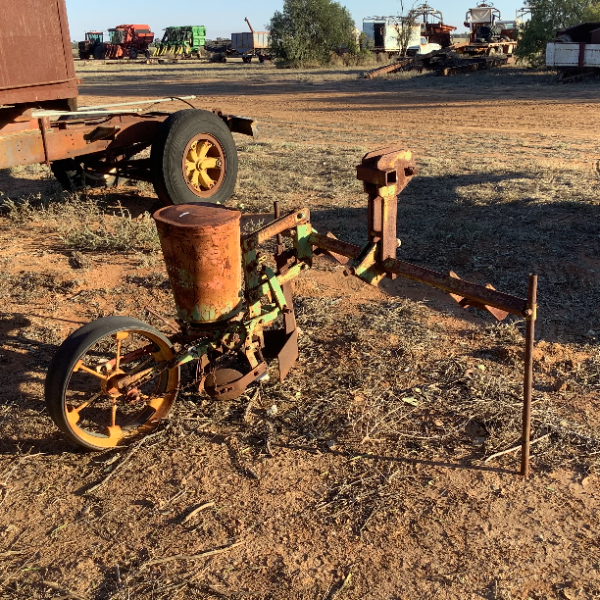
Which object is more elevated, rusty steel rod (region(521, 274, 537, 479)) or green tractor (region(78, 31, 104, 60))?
green tractor (region(78, 31, 104, 60))

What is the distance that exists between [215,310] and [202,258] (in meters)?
0.31

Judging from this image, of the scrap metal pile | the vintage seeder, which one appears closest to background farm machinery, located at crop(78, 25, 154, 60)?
the scrap metal pile

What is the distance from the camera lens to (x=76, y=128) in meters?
6.38

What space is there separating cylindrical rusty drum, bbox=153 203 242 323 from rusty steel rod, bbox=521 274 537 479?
5.01 ft

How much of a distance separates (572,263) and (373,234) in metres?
2.98

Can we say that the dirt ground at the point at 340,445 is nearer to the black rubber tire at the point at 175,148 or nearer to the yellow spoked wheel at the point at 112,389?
the yellow spoked wheel at the point at 112,389

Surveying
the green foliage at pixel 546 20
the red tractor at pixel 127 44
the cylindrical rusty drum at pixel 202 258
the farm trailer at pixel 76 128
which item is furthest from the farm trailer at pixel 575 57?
the red tractor at pixel 127 44

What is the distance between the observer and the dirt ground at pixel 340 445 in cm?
268

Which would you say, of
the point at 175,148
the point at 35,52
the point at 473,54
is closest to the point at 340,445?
the point at 175,148

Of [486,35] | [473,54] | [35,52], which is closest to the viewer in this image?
[35,52]

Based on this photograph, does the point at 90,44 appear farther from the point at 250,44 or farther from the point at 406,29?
the point at 406,29

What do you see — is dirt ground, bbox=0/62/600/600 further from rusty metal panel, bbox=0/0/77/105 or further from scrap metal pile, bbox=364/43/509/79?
scrap metal pile, bbox=364/43/509/79

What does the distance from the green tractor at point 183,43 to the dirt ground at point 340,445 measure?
4146 centimetres

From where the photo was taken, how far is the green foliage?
886 inches
